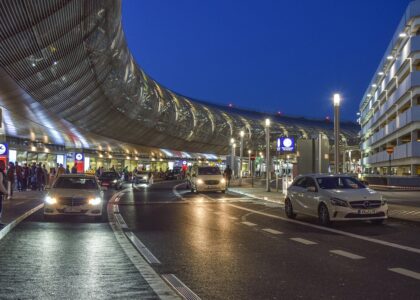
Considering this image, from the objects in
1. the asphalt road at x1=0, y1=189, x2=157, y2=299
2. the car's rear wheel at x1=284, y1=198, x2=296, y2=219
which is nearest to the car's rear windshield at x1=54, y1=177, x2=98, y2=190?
the asphalt road at x1=0, y1=189, x2=157, y2=299

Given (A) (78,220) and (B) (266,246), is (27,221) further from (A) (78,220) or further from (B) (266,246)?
(B) (266,246)

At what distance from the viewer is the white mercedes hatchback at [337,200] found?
15547 millimetres

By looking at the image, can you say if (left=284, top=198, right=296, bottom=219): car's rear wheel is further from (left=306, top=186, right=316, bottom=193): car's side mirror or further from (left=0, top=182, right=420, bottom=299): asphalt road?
(left=0, top=182, right=420, bottom=299): asphalt road

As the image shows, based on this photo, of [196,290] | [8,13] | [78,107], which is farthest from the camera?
[78,107]

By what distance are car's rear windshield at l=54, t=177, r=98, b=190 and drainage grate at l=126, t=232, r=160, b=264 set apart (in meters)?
5.48

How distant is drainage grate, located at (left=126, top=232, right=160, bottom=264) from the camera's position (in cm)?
978

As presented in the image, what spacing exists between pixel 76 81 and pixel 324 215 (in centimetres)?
2523

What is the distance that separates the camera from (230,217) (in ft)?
61.5

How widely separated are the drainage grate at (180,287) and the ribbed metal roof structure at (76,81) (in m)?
15.0

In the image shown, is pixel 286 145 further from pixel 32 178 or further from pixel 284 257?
pixel 284 257

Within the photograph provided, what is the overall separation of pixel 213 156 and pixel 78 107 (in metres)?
75.0

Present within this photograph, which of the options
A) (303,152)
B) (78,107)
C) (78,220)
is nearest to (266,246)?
(78,220)

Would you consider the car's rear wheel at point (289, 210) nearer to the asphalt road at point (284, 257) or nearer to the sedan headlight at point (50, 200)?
the asphalt road at point (284, 257)

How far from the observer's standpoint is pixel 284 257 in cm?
1027
